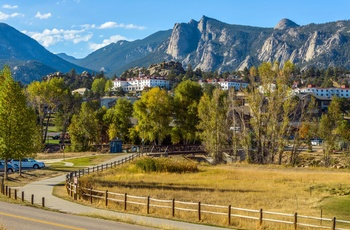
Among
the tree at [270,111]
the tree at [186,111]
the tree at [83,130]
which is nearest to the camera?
the tree at [270,111]

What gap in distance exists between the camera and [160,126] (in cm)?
8812

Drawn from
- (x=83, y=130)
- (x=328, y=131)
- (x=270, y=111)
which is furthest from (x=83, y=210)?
(x=83, y=130)

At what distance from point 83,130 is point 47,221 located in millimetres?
71161

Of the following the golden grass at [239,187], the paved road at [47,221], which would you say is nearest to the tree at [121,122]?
the golden grass at [239,187]

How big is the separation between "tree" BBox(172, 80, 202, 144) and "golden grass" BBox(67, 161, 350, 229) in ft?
93.9

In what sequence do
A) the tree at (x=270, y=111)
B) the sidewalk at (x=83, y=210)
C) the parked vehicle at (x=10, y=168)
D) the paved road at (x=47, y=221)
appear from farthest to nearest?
the tree at (x=270, y=111)
the parked vehicle at (x=10, y=168)
the sidewalk at (x=83, y=210)
the paved road at (x=47, y=221)

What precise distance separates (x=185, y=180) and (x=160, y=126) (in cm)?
3925

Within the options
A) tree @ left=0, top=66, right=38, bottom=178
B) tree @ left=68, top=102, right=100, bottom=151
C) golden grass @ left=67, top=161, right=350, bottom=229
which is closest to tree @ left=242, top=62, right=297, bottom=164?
golden grass @ left=67, top=161, right=350, bottom=229

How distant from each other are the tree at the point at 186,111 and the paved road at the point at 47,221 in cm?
6334

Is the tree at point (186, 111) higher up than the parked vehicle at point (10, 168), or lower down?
higher up

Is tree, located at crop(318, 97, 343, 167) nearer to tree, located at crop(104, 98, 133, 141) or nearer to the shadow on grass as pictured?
the shadow on grass

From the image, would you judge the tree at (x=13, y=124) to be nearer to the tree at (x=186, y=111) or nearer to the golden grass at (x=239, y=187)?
the golden grass at (x=239, y=187)

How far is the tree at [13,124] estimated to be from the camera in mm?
48344

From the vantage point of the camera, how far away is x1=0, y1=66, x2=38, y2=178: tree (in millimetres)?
48344
